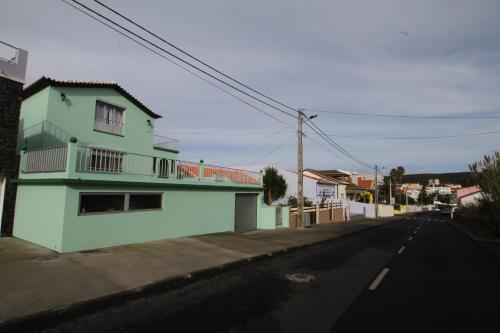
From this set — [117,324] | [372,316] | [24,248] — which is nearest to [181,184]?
[24,248]

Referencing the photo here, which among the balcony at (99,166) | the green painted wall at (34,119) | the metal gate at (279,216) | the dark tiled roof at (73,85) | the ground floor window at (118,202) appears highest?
the dark tiled roof at (73,85)

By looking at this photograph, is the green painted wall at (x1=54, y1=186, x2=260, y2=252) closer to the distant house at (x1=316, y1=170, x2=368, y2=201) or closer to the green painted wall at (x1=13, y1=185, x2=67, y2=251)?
the green painted wall at (x1=13, y1=185, x2=67, y2=251)

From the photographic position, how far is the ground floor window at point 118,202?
9.63 m

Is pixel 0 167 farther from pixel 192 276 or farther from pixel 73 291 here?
pixel 192 276

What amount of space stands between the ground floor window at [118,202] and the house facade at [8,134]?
13.2 ft

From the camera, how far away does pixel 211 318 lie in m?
5.00

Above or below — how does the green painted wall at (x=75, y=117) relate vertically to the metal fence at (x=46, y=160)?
above

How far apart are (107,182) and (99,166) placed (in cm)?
147

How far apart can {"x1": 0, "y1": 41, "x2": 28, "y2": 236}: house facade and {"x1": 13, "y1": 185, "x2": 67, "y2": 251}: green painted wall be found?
0.90 feet

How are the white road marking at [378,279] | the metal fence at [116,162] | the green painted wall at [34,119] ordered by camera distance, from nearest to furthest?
the white road marking at [378,279]
the metal fence at [116,162]
the green painted wall at [34,119]

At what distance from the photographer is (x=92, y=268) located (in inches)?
295

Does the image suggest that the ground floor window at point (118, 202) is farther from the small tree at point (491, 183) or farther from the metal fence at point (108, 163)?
the small tree at point (491, 183)

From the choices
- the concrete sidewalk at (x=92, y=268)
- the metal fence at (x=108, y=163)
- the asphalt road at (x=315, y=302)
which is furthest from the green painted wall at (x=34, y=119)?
the asphalt road at (x=315, y=302)

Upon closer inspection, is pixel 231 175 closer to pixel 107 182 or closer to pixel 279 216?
pixel 279 216
